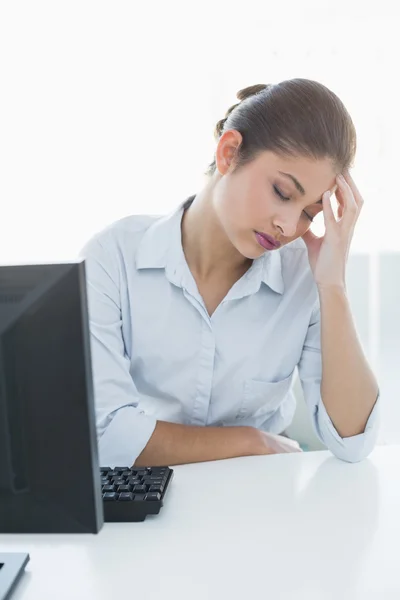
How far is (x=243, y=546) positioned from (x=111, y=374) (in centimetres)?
49

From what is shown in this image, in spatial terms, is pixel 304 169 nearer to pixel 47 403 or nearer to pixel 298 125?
pixel 298 125

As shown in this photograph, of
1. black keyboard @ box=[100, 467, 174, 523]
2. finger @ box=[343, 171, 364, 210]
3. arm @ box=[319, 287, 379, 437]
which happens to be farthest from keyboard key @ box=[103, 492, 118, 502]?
finger @ box=[343, 171, 364, 210]

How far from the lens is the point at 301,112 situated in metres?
1.14

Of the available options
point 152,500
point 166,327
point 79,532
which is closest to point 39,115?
point 166,327

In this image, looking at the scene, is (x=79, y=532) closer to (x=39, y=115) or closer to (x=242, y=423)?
(x=242, y=423)

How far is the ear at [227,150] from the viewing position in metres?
1.20

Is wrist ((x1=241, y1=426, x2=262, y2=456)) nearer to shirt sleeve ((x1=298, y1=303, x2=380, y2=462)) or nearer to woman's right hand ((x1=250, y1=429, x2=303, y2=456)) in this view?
woman's right hand ((x1=250, y1=429, x2=303, y2=456))

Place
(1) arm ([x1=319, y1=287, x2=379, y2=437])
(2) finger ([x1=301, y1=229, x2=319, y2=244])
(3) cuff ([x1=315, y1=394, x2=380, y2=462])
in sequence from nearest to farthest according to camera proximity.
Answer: (3) cuff ([x1=315, y1=394, x2=380, y2=462]) < (1) arm ([x1=319, y1=287, x2=379, y2=437]) < (2) finger ([x1=301, y1=229, x2=319, y2=244])

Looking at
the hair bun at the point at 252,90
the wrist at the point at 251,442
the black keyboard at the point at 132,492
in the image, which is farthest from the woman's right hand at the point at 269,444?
the hair bun at the point at 252,90

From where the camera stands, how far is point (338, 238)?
1.26 m

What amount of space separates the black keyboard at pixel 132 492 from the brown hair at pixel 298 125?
595 millimetres

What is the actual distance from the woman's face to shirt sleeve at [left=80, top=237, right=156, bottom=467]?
0.26 metres

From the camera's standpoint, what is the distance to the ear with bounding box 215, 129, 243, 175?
1203 mm

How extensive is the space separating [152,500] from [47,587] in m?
0.19
